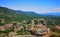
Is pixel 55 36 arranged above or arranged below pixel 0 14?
below

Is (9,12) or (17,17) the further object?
(9,12)

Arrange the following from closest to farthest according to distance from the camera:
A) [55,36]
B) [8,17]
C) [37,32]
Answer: [55,36] < [37,32] < [8,17]

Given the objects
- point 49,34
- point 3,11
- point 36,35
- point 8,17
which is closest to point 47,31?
point 49,34

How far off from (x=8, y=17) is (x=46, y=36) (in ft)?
24.3

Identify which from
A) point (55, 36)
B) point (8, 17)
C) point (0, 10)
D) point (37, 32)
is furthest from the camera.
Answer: point (0, 10)

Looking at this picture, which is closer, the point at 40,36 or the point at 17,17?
the point at 40,36

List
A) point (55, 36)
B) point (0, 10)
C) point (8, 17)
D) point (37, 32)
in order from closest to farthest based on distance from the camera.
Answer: point (55, 36)
point (37, 32)
point (8, 17)
point (0, 10)

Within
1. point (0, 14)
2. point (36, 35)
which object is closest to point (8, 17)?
point (0, 14)

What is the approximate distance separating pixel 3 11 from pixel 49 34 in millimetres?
9271

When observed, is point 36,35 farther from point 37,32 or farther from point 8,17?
point 8,17

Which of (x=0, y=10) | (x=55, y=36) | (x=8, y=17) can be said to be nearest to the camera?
(x=55, y=36)

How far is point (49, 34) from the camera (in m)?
3.20

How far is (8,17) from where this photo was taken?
10.3m

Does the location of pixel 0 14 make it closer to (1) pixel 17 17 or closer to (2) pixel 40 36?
(1) pixel 17 17
